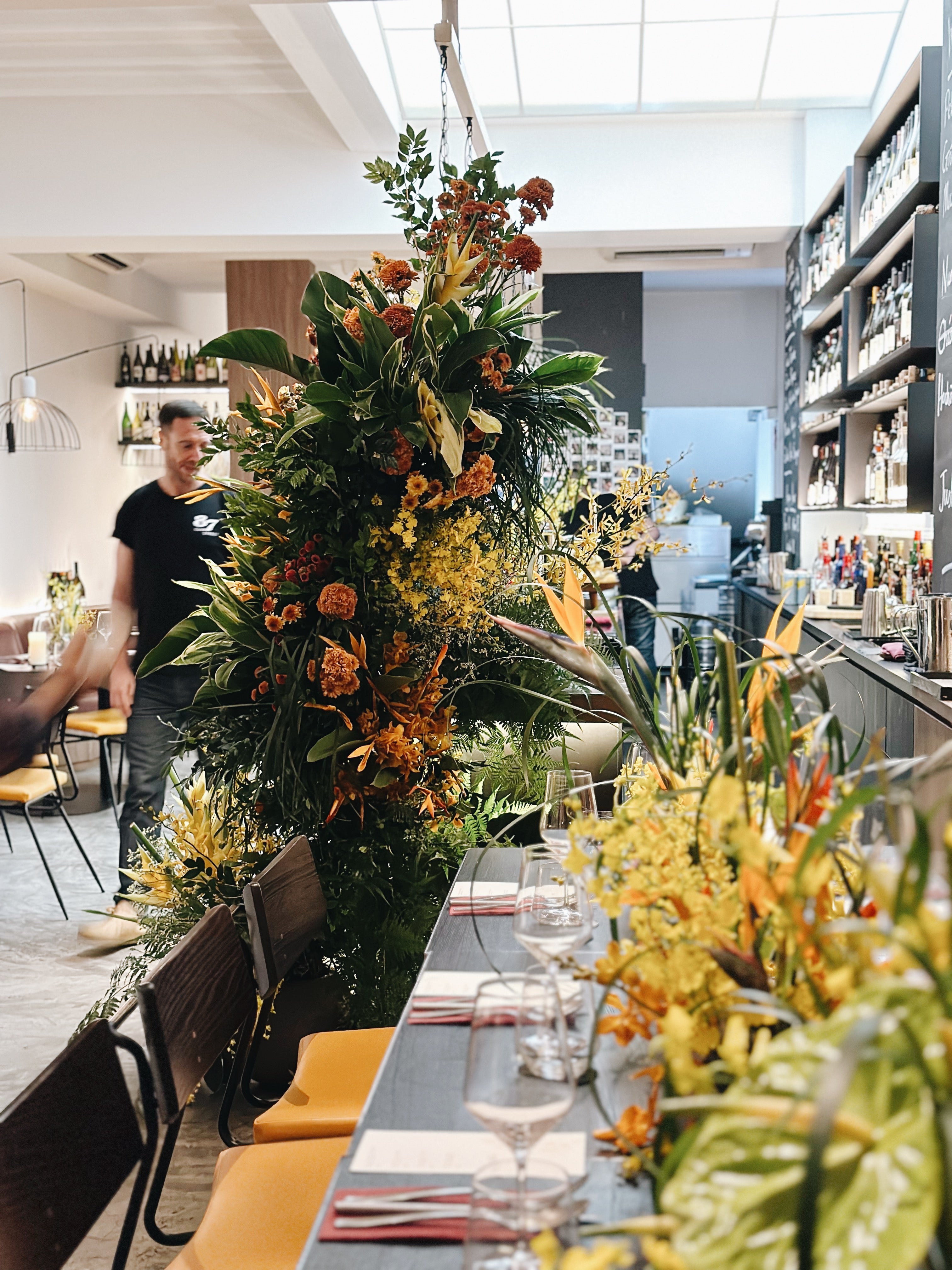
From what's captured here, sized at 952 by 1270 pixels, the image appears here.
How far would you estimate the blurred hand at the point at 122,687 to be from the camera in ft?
14.3

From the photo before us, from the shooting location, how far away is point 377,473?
2637 millimetres

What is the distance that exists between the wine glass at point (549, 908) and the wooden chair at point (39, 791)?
349 cm

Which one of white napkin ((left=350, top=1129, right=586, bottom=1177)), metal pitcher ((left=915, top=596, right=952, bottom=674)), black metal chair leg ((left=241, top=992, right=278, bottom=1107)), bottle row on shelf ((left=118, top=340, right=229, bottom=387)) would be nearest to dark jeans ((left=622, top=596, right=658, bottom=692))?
metal pitcher ((left=915, top=596, right=952, bottom=674))

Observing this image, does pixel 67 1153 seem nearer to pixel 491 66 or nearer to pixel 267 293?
pixel 491 66

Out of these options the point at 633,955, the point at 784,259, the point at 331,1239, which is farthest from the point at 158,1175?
the point at 784,259

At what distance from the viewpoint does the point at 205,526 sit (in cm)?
443

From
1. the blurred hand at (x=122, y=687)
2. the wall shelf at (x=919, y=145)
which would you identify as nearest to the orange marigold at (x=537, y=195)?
the blurred hand at (x=122, y=687)

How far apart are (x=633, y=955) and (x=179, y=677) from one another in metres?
3.49

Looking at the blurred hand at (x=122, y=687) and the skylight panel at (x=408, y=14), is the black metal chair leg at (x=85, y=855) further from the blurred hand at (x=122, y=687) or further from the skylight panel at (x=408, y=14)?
the skylight panel at (x=408, y=14)

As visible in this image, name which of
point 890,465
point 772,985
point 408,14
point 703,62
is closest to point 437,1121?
point 772,985

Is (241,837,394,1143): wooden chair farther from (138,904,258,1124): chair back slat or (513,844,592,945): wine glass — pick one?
(513,844,592,945): wine glass

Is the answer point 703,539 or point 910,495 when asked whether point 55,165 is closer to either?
point 910,495

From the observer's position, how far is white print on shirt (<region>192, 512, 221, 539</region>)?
442 cm

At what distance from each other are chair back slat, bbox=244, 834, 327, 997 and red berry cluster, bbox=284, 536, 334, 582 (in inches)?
22.0
